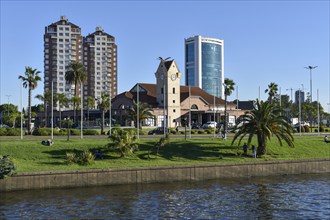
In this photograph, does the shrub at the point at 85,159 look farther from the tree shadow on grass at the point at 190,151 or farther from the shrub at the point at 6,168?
the shrub at the point at 6,168

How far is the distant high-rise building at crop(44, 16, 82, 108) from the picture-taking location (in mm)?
186000

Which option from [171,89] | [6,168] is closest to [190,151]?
[6,168]

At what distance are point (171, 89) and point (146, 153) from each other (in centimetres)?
6575

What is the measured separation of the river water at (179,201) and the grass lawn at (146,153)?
12.9 feet

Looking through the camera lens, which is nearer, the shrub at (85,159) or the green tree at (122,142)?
the shrub at (85,159)

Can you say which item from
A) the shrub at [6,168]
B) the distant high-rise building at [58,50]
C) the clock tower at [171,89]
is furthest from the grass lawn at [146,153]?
the distant high-rise building at [58,50]

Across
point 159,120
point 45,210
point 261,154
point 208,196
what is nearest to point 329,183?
point 261,154

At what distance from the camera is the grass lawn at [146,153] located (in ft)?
120

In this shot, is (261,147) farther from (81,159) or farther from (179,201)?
(81,159)

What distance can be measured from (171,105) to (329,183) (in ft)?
239

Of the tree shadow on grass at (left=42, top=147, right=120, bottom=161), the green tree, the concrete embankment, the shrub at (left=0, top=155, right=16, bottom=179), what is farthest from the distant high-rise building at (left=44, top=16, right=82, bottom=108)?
the shrub at (left=0, top=155, right=16, bottom=179)

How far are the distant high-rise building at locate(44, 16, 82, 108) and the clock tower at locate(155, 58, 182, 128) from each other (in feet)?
286

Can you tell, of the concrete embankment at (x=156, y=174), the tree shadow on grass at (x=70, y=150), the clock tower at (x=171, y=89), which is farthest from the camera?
the clock tower at (x=171, y=89)

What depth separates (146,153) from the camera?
1645 inches
